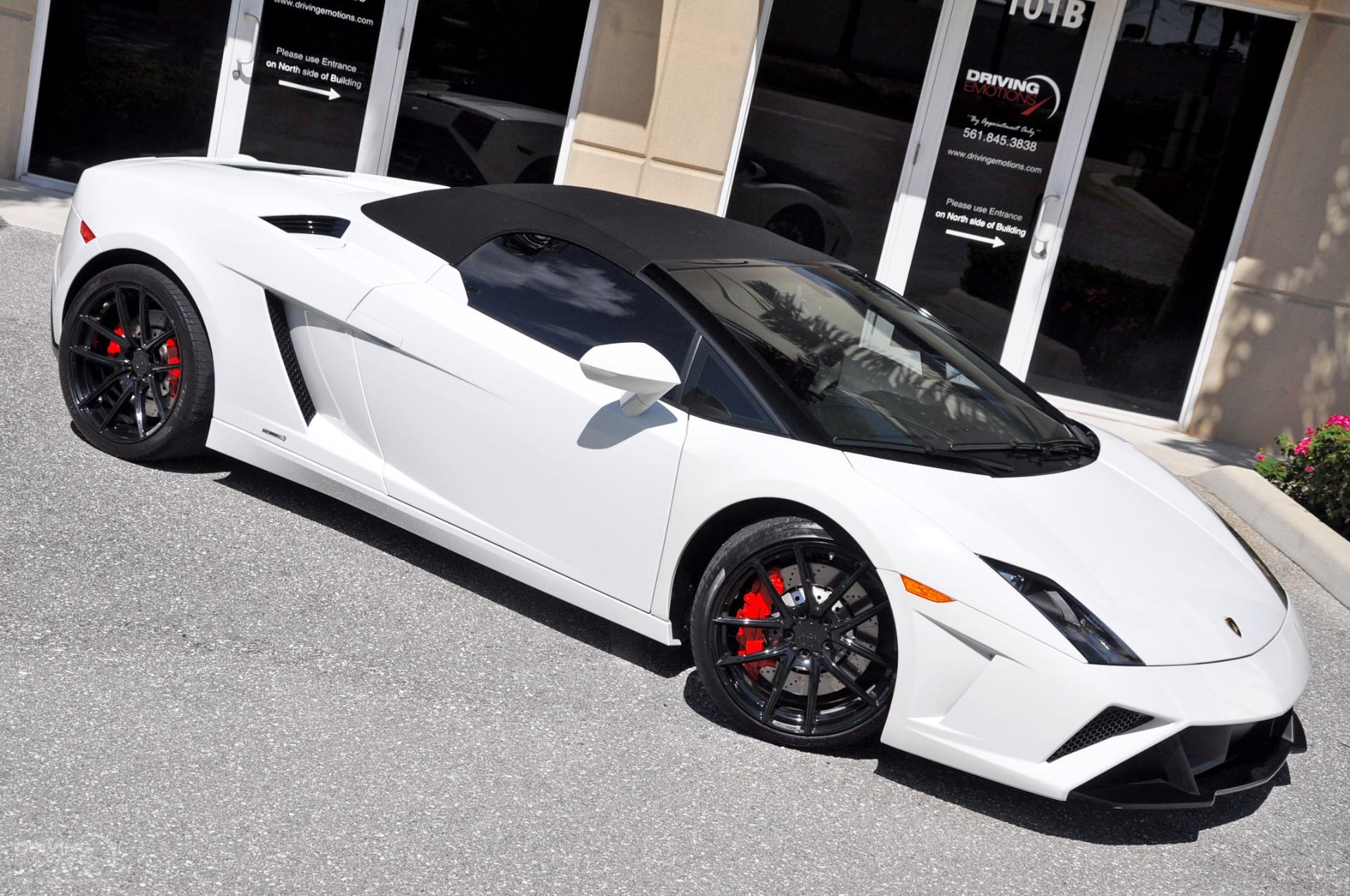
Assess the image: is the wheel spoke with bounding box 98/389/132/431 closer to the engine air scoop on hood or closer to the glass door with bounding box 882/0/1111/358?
the engine air scoop on hood

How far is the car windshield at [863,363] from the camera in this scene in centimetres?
381

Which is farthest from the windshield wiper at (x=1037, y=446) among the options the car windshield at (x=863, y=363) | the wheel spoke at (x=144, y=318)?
the wheel spoke at (x=144, y=318)

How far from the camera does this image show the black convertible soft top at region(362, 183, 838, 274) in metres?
4.13

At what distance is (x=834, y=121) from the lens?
352 inches

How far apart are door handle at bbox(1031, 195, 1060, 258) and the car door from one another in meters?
5.46

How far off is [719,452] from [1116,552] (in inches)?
44.1

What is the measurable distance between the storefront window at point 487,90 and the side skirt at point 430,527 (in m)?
5.24

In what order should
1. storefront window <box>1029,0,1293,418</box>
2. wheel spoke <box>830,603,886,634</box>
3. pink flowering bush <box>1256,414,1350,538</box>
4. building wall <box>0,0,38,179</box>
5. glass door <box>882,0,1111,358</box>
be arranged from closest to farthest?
wheel spoke <box>830,603,886,634</box>, pink flowering bush <box>1256,414,1350,538</box>, storefront window <box>1029,0,1293,418</box>, glass door <box>882,0,1111,358</box>, building wall <box>0,0,38,179</box>

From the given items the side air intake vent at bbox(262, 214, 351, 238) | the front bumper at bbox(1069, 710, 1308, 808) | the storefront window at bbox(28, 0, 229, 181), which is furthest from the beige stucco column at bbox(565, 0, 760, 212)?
the front bumper at bbox(1069, 710, 1308, 808)

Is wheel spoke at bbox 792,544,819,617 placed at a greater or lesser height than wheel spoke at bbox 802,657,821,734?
greater

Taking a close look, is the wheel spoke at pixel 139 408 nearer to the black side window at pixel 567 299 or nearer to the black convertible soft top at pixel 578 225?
the black convertible soft top at pixel 578 225

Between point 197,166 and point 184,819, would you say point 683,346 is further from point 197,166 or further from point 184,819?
point 197,166

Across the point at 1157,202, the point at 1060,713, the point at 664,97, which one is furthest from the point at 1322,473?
the point at 664,97

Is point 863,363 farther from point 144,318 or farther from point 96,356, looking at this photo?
point 96,356
